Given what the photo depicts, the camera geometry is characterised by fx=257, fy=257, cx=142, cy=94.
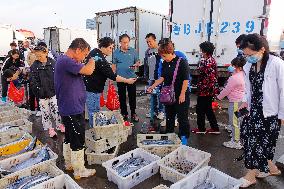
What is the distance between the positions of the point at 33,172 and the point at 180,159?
266cm

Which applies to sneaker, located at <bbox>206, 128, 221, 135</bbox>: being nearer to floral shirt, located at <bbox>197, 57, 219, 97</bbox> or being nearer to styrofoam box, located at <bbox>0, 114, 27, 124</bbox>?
floral shirt, located at <bbox>197, 57, 219, 97</bbox>

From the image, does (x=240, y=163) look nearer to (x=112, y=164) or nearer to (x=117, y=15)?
(x=112, y=164)

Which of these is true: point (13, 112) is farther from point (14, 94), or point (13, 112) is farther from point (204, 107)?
point (204, 107)

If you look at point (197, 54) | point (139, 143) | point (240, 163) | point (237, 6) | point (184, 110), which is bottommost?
point (240, 163)

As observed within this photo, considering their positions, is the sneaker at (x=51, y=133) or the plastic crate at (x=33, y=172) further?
the sneaker at (x=51, y=133)

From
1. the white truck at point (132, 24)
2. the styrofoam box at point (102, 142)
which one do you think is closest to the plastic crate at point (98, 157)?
the styrofoam box at point (102, 142)

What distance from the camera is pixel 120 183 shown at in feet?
13.7

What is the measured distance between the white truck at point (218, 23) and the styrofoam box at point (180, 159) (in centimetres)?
→ 470

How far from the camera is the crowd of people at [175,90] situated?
3.72 m

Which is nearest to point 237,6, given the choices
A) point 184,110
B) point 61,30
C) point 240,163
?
point 184,110

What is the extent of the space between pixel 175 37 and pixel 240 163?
538cm

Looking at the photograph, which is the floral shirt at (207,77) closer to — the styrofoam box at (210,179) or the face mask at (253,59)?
the face mask at (253,59)

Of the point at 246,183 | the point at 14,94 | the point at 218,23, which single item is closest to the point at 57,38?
the point at 14,94

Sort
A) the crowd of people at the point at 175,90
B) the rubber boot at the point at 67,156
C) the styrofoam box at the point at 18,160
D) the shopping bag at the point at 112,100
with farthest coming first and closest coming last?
the shopping bag at the point at 112,100 < the rubber boot at the point at 67,156 < the styrofoam box at the point at 18,160 < the crowd of people at the point at 175,90
